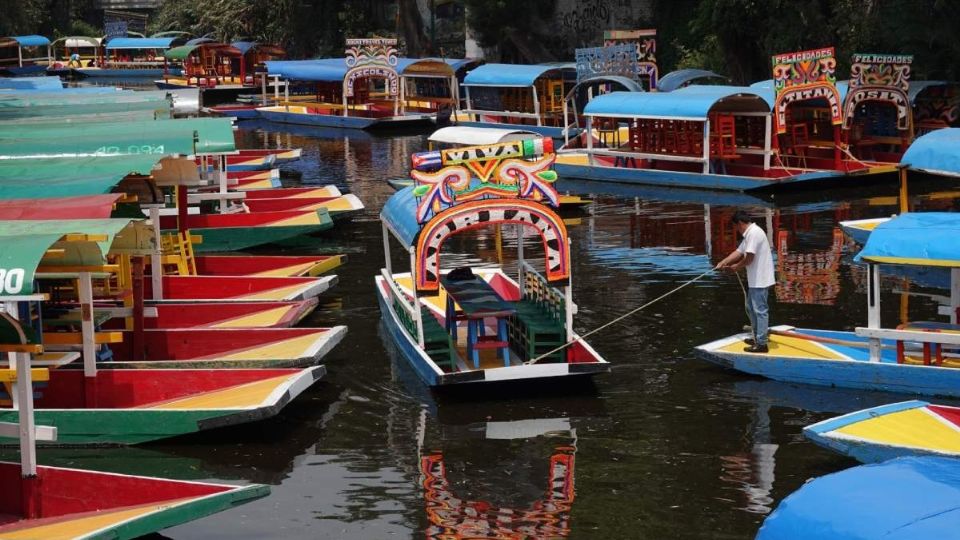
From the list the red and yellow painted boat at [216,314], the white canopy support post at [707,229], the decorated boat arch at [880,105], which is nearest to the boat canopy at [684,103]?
the white canopy support post at [707,229]

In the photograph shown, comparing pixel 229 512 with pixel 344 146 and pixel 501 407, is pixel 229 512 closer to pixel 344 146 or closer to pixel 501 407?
pixel 501 407

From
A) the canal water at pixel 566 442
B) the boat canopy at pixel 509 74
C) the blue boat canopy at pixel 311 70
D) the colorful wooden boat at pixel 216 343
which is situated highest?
the blue boat canopy at pixel 311 70

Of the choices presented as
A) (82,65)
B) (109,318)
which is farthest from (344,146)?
(82,65)

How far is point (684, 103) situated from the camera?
30.6 meters

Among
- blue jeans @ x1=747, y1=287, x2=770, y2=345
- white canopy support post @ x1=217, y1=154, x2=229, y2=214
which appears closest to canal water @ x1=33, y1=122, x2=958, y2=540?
blue jeans @ x1=747, y1=287, x2=770, y2=345

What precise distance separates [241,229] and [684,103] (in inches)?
410

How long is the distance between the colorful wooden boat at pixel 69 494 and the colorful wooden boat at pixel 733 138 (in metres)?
20.2

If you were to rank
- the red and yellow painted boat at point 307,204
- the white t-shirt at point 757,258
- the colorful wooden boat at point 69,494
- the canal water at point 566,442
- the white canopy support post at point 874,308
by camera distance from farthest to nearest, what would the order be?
1. the red and yellow painted boat at point 307,204
2. the white t-shirt at point 757,258
3. the white canopy support post at point 874,308
4. the canal water at point 566,442
5. the colorful wooden boat at point 69,494

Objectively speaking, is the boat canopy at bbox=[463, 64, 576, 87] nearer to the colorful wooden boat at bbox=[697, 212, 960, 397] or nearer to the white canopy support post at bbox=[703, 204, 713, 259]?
the white canopy support post at bbox=[703, 204, 713, 259]

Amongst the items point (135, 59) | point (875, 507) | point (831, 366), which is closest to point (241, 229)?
point (831, 366)

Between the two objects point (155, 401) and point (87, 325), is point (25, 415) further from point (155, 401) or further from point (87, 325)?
Result: point (155, 401)

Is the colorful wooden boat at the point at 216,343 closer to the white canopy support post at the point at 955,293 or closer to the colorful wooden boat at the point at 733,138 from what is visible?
the white canopy support post at the point at 955,293

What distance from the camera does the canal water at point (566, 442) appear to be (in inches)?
484

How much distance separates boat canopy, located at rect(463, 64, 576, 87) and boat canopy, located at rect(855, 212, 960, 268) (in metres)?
26.8
